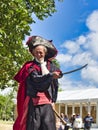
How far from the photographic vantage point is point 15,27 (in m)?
18.0

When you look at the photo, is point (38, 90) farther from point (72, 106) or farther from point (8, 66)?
point (72, 106)

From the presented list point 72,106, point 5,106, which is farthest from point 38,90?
point 5,106

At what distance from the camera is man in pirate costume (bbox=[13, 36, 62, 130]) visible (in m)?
6.43

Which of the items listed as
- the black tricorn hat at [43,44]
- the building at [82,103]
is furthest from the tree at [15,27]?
the building at [82,103]

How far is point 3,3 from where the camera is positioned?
1692cm

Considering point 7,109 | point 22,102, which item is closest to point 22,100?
point 22,102

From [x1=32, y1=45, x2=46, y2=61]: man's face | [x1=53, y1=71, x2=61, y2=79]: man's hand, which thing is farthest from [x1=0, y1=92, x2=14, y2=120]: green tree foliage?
[x1=53, y1=71, x2=61, y2=79]: man's hand

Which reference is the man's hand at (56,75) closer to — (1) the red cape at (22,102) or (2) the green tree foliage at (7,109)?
(1) the red cape at (22,102)

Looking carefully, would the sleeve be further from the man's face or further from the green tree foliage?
the green tree foliage

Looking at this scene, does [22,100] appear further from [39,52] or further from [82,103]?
[82,103]

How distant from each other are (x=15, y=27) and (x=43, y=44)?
37.5ft

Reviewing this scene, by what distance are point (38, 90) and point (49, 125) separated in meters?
0.44

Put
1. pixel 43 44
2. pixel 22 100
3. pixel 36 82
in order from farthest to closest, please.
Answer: pixel 43 44 < pixel 22 100 < pixel 36 82

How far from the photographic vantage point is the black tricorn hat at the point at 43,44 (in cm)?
669
